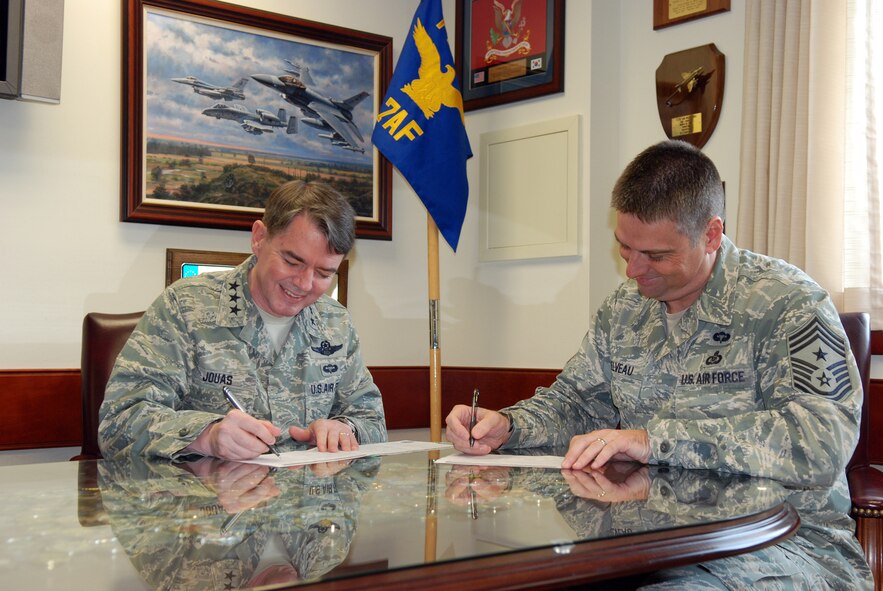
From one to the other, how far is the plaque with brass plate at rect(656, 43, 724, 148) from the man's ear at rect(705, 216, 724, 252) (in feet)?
5.34

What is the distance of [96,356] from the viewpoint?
3.00 m

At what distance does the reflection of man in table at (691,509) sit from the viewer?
4.78 feet

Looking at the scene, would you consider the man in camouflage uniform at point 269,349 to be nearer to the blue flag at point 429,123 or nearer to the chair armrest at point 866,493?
the chair armrest at point 866,493

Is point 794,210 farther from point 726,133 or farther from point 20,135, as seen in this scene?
point 20,135

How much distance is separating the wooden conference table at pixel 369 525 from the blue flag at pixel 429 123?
2451 mm

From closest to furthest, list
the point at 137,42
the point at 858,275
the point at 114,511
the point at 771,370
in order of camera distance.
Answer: the point at 114,511
the point at 771,370
the point at 858,275
the point at 137,42

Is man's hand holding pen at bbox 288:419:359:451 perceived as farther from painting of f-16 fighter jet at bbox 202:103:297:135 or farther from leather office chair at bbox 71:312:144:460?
painting of f-16 fighter jet at bbox 202:103:297:135

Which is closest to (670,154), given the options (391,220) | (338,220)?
(338,220)

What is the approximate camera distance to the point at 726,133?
3758 millimetres

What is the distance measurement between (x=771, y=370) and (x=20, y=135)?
9.89ft

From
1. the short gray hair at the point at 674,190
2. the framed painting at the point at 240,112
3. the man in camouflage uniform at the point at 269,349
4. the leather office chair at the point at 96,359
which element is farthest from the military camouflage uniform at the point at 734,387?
the framed painting at the point at 240,112

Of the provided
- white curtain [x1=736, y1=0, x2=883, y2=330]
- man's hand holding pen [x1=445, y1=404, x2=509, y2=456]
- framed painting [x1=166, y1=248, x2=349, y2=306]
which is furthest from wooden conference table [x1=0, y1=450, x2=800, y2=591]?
framed painting [x1=166, y1=248, x2=349, y2=306]

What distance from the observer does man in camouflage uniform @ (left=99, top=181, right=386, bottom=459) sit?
2.36m

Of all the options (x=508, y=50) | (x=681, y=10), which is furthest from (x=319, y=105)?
(x=681, y=10)
